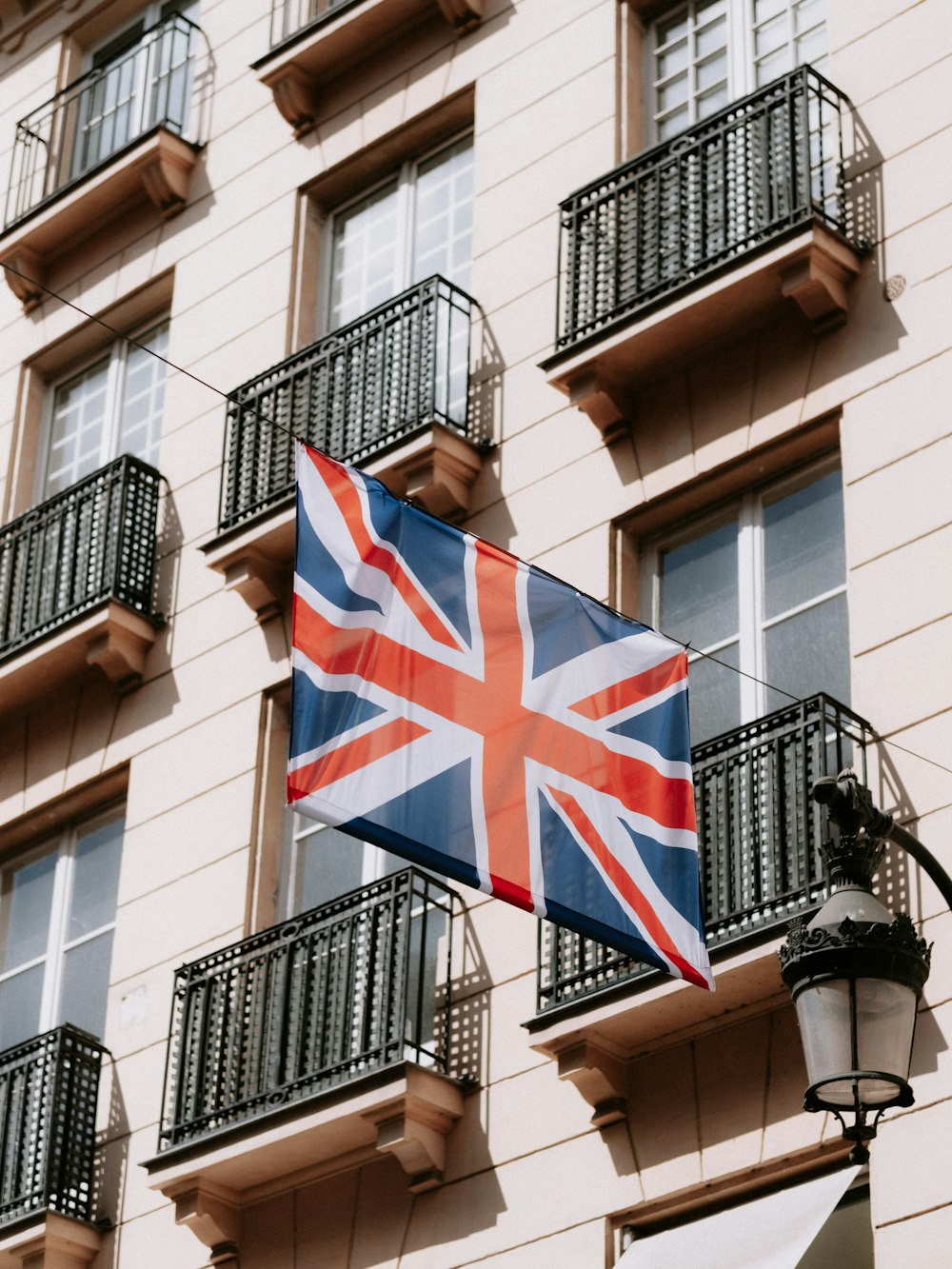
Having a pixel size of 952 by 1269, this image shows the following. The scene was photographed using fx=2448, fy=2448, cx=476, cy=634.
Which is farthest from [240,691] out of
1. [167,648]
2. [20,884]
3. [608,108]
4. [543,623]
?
[543,623]

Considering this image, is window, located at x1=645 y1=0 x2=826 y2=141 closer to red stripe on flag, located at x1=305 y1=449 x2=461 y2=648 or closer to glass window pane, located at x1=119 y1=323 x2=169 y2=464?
glass window pane, located at x1=119 y1=323 x2=169 y2=464

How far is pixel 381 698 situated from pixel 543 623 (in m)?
1.02

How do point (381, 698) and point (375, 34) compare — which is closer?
point (381, 698)

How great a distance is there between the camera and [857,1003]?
959 centimetres

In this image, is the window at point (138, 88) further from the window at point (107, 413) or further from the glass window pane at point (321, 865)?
the glass window pane at point (321, 865)

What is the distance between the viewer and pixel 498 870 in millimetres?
11086

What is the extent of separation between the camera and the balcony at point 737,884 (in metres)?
13.4

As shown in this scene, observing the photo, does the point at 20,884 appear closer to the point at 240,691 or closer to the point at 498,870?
the point at 240,691

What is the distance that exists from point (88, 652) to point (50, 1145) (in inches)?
159

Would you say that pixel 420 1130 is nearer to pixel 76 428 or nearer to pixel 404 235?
pixel 404 235

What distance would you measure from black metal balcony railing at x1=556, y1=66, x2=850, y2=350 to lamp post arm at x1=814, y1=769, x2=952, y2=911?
6233mm

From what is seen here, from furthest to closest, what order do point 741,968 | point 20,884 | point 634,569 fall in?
point 20,884 < point 634,569 < point 741,968

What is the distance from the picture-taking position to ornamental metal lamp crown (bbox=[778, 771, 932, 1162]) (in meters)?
9.48

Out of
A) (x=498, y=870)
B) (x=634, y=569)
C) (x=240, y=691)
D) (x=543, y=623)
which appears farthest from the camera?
(x=240, y=691)
